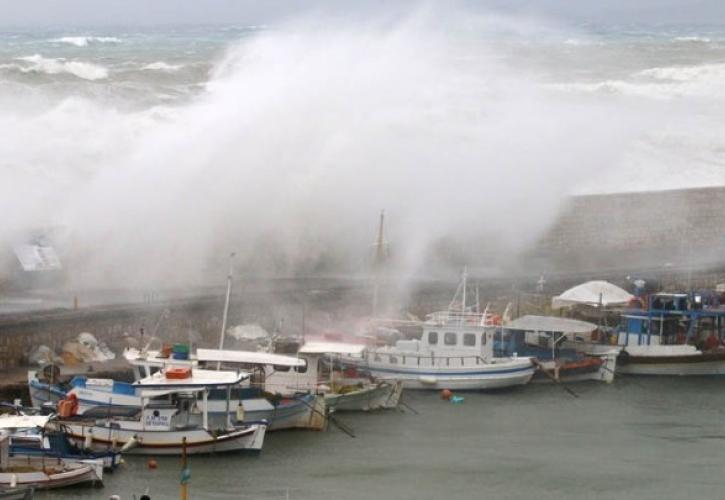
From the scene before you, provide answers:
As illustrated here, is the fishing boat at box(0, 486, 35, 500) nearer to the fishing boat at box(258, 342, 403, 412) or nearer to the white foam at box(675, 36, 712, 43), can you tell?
the fishing boat at box(258, 342, 403, 412)

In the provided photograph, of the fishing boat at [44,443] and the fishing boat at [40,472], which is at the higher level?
the fishing boat at [44,443]

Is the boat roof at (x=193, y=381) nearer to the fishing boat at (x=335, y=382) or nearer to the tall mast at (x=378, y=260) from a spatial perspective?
the fishing boat at (x=335, y=382)

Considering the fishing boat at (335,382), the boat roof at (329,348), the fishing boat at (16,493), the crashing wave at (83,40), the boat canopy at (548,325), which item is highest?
the crashing wave at (83,40)

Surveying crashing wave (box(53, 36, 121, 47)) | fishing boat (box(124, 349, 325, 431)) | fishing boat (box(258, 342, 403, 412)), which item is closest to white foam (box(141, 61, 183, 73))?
crashing wave (box(53, 36, 121, 47))

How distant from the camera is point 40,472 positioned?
24.5m

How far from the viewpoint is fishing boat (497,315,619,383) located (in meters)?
32.8

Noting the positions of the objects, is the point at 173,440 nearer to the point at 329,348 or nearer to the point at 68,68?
the point at 329,348

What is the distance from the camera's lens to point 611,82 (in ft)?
207

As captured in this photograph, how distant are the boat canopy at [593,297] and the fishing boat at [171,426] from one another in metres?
9.14

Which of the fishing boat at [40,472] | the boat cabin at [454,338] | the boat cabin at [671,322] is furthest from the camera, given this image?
the boat cabin at [671,322]

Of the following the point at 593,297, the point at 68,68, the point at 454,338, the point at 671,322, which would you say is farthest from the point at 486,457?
the point at 68,68

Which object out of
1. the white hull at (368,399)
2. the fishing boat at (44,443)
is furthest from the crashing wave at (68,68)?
the fishing boat at (44,443)

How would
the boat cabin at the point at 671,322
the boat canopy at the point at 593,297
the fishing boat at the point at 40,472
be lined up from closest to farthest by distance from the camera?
the fishing boat at the point at 40,472, the boat cabin at the point at 671,322, the boat canopy at the point at 593,297

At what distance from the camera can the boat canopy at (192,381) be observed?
1065 inches
